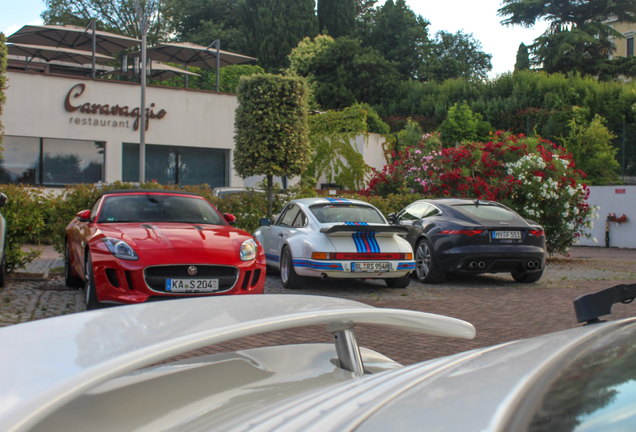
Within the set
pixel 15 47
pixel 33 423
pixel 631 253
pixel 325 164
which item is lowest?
pixel 631 253

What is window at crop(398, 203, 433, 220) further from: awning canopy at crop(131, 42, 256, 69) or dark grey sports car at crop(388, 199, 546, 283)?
awning canopy at crop(131, 42, 256, 69)

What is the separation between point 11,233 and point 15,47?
21061 mm

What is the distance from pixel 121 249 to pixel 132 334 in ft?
17.0

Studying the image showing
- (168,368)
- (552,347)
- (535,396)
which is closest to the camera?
(535,396)

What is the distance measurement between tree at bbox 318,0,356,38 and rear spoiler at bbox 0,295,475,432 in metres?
62.6

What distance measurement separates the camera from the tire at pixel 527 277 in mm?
10643

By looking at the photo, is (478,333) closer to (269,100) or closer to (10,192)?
(10,192)

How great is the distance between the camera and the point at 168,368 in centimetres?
181

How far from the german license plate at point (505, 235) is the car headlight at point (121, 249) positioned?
613cm

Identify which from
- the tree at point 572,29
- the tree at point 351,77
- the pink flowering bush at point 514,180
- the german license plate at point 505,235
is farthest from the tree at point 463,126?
the german license plate at point 505,235

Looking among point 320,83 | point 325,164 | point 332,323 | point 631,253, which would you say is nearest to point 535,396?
point 332,323

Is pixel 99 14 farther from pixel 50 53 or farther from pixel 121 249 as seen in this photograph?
pixel 121 249

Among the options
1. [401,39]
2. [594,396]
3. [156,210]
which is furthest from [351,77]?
[594,396]

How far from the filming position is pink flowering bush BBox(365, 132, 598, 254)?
47.2ft
